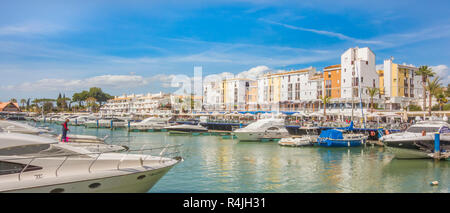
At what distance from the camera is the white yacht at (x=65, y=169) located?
8.77 m

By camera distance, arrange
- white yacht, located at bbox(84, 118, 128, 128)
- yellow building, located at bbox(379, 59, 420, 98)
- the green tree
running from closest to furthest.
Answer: yellow building, located at bbox(379, 59, 420, 98)
white yacht, located at bbox(84, 118, 128, 128)
the green tree

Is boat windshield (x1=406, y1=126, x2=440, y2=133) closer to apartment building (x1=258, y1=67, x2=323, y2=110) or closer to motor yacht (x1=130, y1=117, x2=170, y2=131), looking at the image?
apartment building (x1=258, y1=67, x2=323, y2=110)

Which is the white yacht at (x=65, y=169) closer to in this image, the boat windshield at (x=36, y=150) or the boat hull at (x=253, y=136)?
the boat windshield at (x=36, y=150)

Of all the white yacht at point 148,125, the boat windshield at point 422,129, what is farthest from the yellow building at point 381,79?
the white yacht at point 148,125

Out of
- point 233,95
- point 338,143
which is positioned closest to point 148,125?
point 233,95

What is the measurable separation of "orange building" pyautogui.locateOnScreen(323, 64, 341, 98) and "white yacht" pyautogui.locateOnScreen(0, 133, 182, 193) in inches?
2470

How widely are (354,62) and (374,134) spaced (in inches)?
1107

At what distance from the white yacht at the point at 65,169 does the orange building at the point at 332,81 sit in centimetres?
6273

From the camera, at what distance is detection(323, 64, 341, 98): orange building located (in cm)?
6744

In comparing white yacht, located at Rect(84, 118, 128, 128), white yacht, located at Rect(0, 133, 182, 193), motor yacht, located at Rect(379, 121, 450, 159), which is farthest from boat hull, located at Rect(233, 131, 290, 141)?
white yacht, located at Rect(84, 118, 128, 128)

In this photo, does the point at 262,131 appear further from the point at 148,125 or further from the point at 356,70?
the point at 356,70

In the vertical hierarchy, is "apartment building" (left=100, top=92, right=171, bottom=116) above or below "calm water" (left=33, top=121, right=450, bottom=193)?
above

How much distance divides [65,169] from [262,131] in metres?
34.2

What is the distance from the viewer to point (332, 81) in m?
68.7
